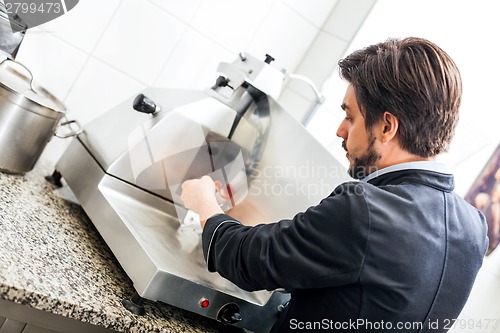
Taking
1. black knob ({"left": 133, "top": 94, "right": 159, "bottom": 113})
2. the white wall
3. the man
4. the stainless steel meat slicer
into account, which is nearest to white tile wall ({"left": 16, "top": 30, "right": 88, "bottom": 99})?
the white wall

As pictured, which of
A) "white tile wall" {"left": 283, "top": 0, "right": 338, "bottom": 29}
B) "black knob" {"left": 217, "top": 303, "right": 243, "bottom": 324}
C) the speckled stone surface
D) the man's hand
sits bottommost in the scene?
the speckled stone surface

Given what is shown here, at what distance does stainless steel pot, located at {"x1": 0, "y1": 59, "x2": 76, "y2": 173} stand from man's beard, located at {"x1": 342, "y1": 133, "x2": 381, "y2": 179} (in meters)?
0.72

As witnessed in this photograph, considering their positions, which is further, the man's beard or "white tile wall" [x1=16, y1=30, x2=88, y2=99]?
"white tile wall" [x1=16, y1=30, x2=88, y2=99]

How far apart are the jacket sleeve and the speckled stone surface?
0.64ft

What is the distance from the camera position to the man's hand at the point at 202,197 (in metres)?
1.03

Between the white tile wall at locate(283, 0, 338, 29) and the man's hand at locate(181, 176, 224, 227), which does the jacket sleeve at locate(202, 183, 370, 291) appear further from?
the white tile wall at locate(283, 0, 338, 29)

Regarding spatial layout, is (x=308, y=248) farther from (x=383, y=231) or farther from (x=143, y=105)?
(x=143, y=105)

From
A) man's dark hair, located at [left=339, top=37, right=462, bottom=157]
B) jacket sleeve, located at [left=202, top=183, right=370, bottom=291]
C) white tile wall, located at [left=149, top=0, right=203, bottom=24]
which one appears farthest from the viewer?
white tile wall, located at [left=149, top=0, right=203, bottom=24]

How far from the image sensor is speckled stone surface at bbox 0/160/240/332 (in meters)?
0.79

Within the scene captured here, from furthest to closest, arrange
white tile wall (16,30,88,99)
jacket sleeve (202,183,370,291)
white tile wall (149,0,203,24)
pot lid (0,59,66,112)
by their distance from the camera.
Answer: white tile wall (149,0,203,24)
white tile wall (16,30,88,99)
pot lid (0,59,66,112)
jacket sleeve (202,183,370,291)

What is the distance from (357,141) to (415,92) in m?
0.14

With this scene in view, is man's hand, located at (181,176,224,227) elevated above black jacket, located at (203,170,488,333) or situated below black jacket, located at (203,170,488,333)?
below

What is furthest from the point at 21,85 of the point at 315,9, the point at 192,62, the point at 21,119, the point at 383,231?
the point at 315,9

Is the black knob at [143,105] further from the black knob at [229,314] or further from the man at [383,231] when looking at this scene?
the black knob at [229,314]
